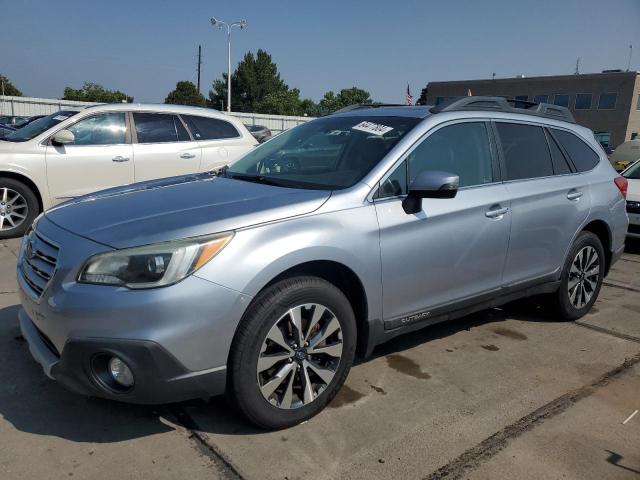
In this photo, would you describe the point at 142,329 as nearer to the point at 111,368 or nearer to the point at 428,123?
the point at 111,368

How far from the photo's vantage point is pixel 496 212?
3.54 meters

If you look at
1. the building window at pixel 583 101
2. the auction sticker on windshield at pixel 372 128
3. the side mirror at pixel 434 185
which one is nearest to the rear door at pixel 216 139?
the auction sticker on windshield at pixel 372 128

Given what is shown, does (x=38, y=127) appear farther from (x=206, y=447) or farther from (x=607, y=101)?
(x=607, y=101)

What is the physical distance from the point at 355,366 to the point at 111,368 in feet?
5.29

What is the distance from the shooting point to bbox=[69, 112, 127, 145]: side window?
6.81m

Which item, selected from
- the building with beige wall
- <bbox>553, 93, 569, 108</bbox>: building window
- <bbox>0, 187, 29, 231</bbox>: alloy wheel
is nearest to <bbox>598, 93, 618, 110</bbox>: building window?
Result: the building with beige wall

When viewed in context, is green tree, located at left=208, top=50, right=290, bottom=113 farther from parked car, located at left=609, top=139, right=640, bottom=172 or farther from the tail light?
the tail light

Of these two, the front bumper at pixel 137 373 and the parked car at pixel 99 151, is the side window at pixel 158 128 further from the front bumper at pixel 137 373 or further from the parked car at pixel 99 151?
the front bumper at pixel 137 373

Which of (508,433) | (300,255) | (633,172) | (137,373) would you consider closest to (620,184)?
(508,433)

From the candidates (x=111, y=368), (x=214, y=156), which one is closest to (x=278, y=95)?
(x=214, y=156)

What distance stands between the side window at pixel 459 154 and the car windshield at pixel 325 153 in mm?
170

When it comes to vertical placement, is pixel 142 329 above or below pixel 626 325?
above

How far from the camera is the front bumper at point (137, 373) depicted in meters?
2.25

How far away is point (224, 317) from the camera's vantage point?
2352mm
